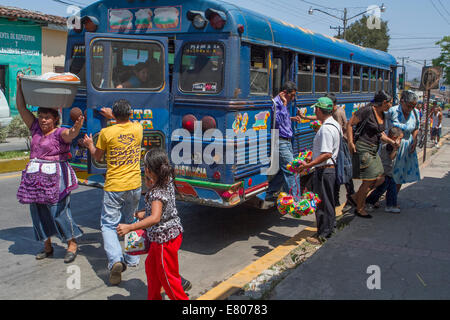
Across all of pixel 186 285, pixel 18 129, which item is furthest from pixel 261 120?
pixel 18 129

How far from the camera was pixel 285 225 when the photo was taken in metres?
6.78

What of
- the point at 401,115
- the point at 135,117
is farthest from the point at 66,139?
the point at 401,115

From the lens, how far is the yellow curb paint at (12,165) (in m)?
10.6

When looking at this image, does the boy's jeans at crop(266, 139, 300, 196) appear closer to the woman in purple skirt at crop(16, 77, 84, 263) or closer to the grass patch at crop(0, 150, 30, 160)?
the woman in purple skirt at crop(16, 77, 84, 263)

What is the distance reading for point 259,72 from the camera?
578 centimetres

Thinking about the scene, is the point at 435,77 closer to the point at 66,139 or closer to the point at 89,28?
the point at 89,28

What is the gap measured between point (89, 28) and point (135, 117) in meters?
1.65

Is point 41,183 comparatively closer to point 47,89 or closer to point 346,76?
point 47,89

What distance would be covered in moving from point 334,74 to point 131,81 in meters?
4.58

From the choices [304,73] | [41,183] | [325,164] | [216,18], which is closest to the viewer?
[41,183]

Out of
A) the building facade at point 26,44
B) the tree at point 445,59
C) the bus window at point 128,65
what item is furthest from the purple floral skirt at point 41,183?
the tree at point 445,59

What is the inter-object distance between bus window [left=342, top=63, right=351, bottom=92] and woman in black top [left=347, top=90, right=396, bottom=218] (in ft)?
8.89

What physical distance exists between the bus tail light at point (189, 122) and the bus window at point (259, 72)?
85cm

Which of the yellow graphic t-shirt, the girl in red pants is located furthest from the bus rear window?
the girl in red pants
